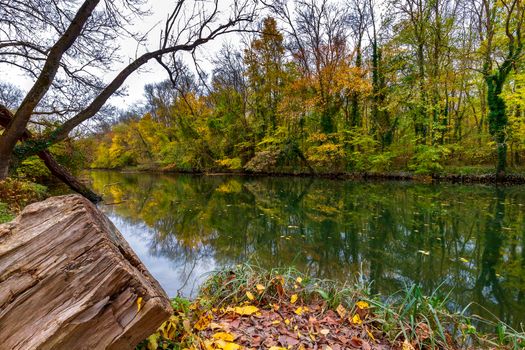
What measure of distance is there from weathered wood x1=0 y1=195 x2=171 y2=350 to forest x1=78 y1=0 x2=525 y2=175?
399 inches

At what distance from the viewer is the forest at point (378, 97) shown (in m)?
13.9

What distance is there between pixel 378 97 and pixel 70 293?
1972cm

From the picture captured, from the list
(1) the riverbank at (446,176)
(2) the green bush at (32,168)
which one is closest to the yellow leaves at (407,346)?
(2) the green bush at (32,168)

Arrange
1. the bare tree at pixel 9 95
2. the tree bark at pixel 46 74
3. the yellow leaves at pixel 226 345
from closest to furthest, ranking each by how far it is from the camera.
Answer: the yellow leaves at pixel 226 345
the tree bark at pixel 46 74
the bare tree at pixel 9 95

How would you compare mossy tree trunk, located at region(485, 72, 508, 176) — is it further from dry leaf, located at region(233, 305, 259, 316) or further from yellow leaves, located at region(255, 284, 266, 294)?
dry leaf, located at region(233, 305, 259, 316)

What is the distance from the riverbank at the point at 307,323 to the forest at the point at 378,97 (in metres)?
9.54

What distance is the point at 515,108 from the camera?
45.8ft

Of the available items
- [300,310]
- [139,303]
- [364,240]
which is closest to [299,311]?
[300,310]

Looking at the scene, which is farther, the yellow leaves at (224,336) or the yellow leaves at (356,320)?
the yellow leaves at (356,320)

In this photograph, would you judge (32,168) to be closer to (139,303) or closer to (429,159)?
(139,303)

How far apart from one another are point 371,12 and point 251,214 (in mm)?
18224

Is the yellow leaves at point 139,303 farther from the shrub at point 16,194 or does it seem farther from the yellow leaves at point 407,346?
the shrub at point 16,194

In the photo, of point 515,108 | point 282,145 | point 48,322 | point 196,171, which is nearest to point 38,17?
point 48,322

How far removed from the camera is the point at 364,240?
5.64 meters
